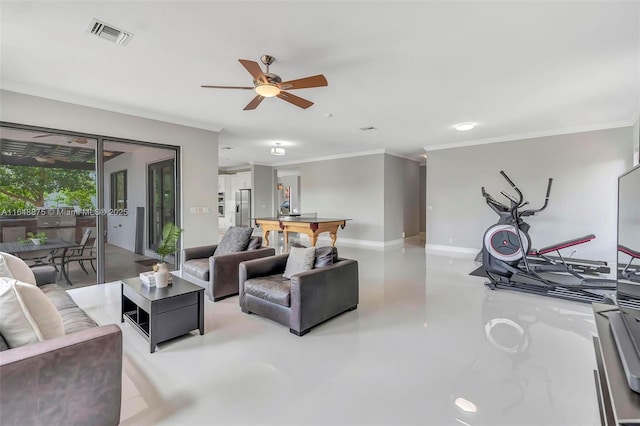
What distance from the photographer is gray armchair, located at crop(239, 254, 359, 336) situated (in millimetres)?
2768

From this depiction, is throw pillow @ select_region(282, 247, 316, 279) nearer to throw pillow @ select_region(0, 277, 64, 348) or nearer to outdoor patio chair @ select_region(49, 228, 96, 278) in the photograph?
throw pillow @ select_region(0, 277, 64, 348)

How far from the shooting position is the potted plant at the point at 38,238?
12.7ft

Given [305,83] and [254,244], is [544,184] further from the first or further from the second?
[254,244]

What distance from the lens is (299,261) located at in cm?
330

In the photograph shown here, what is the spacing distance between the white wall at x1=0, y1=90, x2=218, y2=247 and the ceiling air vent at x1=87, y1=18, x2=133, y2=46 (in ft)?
6.94

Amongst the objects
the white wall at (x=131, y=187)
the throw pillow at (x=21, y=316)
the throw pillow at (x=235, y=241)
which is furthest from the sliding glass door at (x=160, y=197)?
the throw pillow at (x=21, y=316)

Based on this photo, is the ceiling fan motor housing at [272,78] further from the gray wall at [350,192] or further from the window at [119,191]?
the gray wall at [350,192]

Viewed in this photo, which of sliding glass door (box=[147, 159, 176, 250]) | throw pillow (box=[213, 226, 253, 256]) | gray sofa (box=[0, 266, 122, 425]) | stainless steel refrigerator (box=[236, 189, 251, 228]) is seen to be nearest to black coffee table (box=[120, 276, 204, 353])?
gray sofa (box=[0, 266, 122, 425])

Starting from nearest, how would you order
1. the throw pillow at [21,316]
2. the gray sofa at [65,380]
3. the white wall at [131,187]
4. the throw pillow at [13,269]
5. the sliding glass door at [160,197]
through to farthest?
the gray sofa at [65,380] → the throw pillow at [21,316] → the throw pillow at [13,269] → the white wall at [131,187] → the sliding glass door at [160,197]

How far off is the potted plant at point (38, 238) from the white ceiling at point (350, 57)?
5.89 ft

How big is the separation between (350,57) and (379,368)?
9.17ft

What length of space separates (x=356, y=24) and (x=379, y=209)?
238 inches

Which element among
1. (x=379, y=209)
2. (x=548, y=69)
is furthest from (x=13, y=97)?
(x=379, y=209)

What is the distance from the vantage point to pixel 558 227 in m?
5.81
